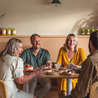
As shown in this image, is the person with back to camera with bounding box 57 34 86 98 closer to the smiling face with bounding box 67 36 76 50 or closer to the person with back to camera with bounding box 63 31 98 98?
the smiling face with bounding box 67 36 76 50

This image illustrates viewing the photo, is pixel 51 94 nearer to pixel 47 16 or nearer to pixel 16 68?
pixel 16 68

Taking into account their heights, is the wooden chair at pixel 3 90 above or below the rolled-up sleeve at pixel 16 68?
below

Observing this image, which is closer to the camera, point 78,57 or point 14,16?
point 78,57

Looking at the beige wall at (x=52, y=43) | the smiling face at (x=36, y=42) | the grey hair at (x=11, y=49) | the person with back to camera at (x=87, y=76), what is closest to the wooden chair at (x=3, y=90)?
the grey hair at (x=11, y=49)

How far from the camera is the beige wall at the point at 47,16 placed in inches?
125

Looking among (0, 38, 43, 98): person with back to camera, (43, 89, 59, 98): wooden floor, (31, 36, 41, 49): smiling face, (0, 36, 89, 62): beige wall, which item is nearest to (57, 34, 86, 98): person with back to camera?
(31, 36, 41, 49): smiling face

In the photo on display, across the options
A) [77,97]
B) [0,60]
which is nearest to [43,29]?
[0,60]

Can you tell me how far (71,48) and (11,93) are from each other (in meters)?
1.23

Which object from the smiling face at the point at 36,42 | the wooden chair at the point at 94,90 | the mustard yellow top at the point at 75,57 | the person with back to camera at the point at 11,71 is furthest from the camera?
the smiling face at the point at 36,42

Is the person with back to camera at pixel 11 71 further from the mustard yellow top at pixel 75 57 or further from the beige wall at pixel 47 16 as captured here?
the beige wall at pixel 47 16

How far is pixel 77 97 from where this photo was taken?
1.13 meters

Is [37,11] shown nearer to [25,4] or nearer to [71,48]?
[25,4]

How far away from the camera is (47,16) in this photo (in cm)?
323

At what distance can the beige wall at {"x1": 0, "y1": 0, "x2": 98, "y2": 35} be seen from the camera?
3.17m
